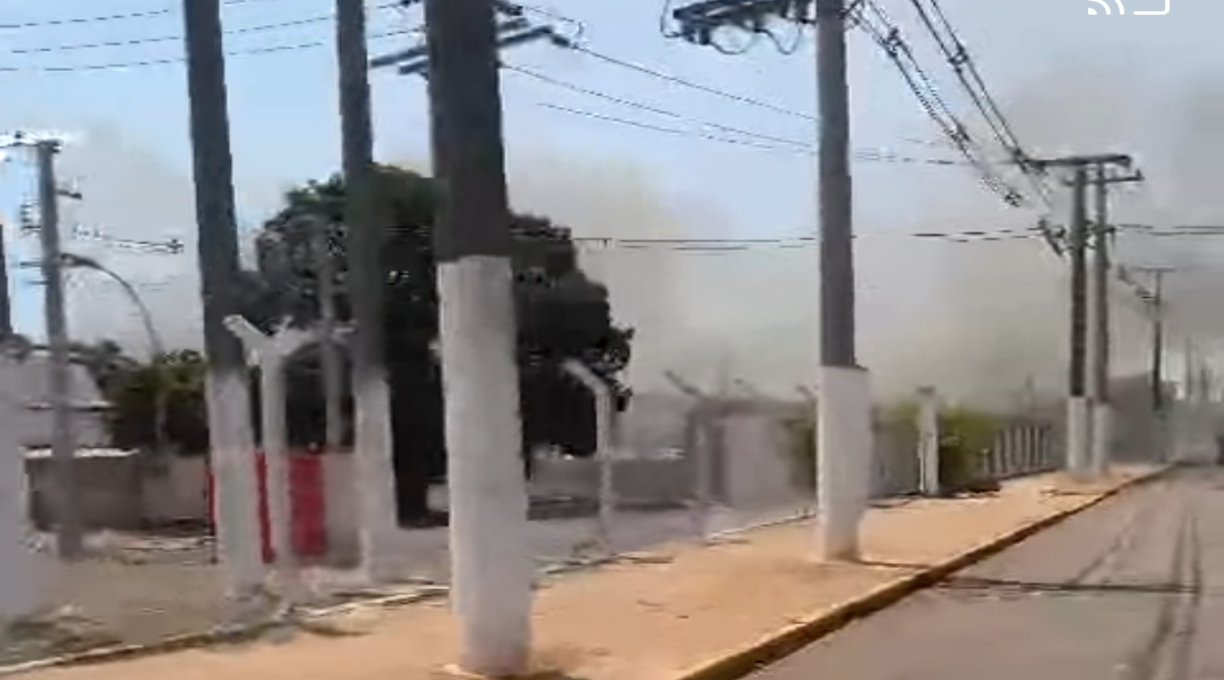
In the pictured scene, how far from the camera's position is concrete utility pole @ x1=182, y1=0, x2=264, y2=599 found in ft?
53.8

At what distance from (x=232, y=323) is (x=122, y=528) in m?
19.1

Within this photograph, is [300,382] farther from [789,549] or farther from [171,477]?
[789,549]

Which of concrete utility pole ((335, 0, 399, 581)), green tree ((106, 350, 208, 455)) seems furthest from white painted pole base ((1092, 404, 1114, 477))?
concrete utility pole ((335, 0, 399, 581))

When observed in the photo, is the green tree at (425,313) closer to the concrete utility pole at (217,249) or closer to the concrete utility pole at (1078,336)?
the concrete utility pole at (217,249)

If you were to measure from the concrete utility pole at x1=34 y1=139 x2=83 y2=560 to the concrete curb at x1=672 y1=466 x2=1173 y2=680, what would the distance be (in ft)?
30.9

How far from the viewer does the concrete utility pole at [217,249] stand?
16406mm

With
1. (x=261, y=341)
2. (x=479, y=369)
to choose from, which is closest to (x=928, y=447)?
(x=261, y=341)

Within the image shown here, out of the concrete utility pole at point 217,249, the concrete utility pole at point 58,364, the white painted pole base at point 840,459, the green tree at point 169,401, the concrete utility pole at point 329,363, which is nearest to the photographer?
the concrete utility pole at point 217,249

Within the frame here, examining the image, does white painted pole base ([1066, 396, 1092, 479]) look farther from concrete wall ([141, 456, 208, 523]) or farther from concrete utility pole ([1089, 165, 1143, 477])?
concrete wall ([141, 456, 208, 523])

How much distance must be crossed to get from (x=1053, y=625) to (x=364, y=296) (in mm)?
7631

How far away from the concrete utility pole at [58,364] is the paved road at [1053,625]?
1033cm

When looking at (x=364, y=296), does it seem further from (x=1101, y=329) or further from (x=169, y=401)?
(x=1101, y=329)

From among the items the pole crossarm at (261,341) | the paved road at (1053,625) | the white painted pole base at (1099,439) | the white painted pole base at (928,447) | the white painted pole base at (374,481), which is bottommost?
the white painted pole base at (1099,439)

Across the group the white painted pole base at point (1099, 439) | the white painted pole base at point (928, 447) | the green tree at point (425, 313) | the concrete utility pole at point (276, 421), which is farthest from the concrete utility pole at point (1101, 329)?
the concrete utility pole at point (276, 421)
